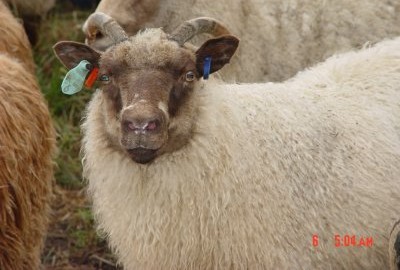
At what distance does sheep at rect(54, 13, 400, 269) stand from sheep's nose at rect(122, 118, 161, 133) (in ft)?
0.38

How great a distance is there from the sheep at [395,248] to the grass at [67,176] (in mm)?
2536

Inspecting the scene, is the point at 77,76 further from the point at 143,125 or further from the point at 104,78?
the point at 143,125

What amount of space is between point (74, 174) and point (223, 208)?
3293 millimetres

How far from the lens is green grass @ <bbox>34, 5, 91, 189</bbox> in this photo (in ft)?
21.6

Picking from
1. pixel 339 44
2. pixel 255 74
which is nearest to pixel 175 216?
pixel 255 74

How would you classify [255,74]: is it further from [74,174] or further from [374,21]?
[74,174]

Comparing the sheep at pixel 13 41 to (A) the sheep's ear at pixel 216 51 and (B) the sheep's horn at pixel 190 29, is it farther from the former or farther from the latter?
(A) the sheep's ear at pixel 216 51

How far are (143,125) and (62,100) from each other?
4.05 meters

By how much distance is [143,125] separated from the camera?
3176 mm

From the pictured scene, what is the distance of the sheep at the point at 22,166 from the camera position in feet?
13.4

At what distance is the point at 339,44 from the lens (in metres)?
5.35

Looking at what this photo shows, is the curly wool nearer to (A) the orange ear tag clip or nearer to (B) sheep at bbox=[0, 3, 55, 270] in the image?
(A) the orange ear tag clip
